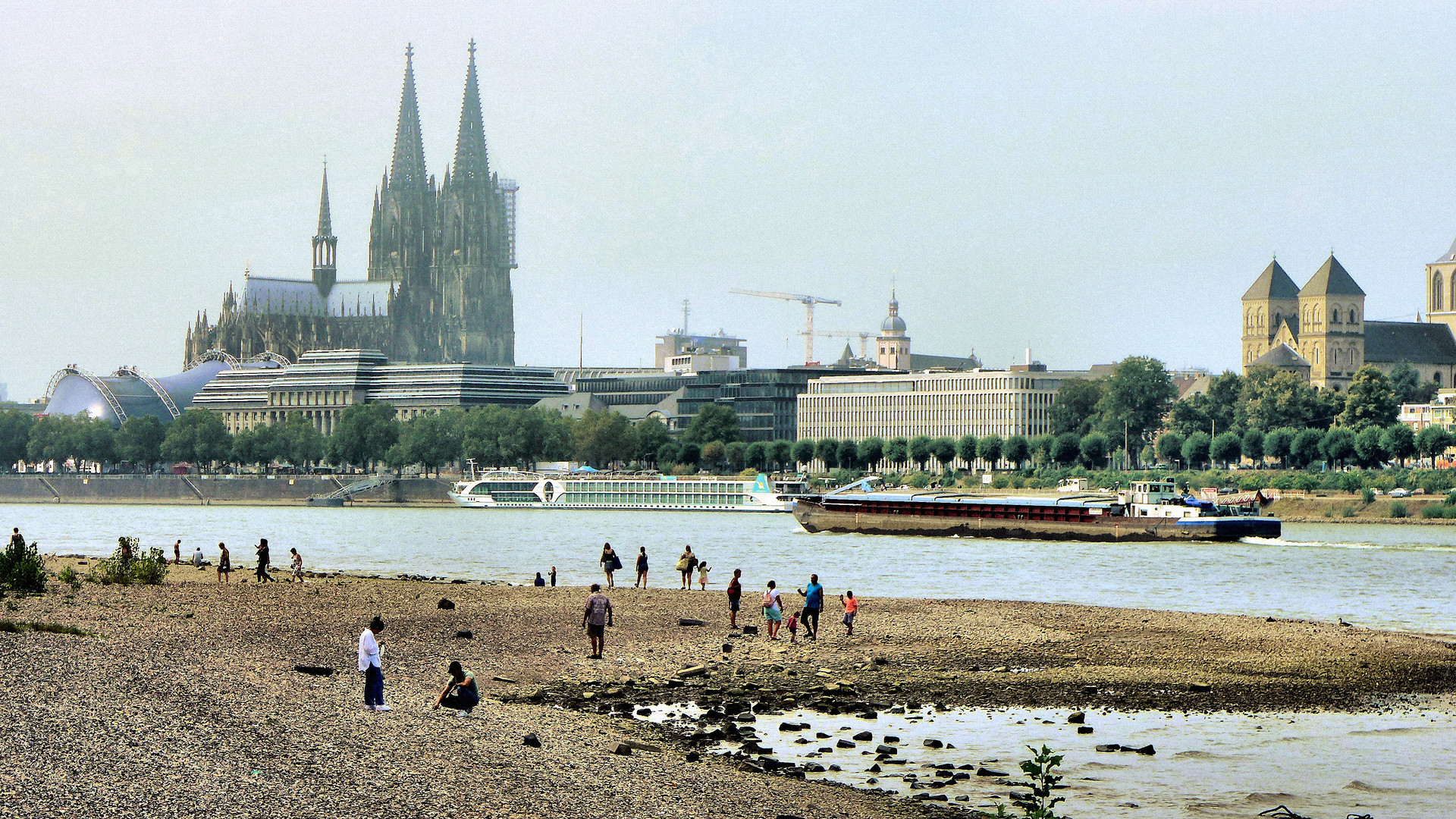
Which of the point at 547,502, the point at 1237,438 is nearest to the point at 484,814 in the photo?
the point at 547,502

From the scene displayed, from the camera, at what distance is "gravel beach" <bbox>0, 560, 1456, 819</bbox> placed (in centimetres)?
2211

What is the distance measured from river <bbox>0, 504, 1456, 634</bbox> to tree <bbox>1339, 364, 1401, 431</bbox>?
168ft

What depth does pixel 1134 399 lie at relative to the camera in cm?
18562

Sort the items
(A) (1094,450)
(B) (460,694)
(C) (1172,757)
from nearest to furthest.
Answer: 1. (B) (460,694)
2. (C) (1172,757)
3. (A) (1094,450)

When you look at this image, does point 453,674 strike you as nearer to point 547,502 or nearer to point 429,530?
point 429,530

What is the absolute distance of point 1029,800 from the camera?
2402cm

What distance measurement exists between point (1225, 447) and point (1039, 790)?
146854mm

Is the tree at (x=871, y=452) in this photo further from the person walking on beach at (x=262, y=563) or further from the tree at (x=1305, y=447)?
the person walking on beach at (x=262, y=563)

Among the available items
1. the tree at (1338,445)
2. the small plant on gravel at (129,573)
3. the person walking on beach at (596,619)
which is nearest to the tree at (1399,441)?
the tree at (1338,445)

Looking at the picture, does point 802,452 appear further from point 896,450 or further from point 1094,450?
point 1094,450

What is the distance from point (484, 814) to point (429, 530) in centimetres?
9437

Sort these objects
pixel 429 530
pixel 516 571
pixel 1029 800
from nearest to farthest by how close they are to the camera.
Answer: pixel 1029 800
pixel 516 571
pixel 429 530

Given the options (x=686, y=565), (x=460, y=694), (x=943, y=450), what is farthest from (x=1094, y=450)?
(x=460, y=694)

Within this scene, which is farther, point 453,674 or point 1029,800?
point 453,674
